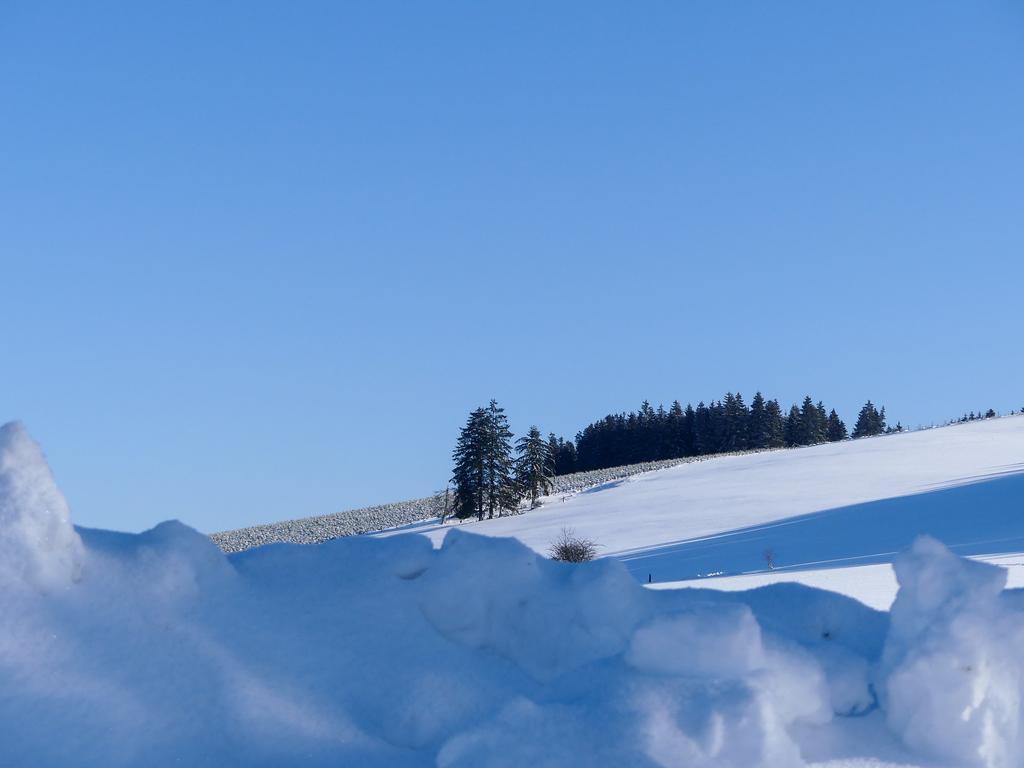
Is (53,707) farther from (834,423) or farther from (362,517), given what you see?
(834,423)

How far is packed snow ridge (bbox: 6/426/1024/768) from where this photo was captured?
3.51 meters

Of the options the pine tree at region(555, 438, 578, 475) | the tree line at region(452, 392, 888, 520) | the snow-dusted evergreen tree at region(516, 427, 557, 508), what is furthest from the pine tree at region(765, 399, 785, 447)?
the snow-dusted evergreen tree at region(516, 427, 557, 508)

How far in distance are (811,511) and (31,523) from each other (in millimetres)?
30606

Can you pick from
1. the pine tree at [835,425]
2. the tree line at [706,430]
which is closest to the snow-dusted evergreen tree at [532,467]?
the tree line at [706,430]

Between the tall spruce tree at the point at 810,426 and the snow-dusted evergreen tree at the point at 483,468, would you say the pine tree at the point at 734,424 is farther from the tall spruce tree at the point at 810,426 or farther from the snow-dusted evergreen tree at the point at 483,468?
the snow-dusted evergreen tree at the point at 483,468

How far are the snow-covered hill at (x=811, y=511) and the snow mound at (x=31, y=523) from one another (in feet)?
19.7

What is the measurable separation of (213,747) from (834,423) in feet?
280

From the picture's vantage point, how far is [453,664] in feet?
13.5

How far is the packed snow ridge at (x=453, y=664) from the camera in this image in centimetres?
351

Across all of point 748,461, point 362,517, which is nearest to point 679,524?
point 748,461

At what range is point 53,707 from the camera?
352 centimetres

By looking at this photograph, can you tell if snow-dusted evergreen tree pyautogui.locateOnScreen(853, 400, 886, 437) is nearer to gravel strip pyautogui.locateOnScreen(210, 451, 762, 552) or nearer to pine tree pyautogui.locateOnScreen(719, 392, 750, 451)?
pine tree pyautogui.locateOnScreen(719, 392, 750, 451)

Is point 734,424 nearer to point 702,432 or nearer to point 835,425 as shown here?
point 702,432

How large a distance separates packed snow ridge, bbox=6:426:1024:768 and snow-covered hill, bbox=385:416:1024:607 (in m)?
4.10
